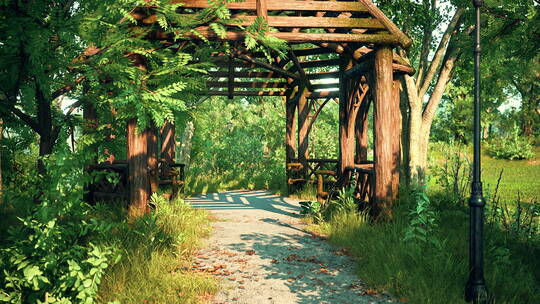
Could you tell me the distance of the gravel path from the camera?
17.2 ft

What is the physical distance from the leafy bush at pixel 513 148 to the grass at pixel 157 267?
27.7 m

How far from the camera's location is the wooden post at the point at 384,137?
8.25 metres

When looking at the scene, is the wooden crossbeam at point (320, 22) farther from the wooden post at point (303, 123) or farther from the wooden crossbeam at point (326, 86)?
the wooden post at point (303, 123)

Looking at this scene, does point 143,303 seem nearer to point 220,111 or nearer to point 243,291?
point 243,291

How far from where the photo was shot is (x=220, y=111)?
26.8m

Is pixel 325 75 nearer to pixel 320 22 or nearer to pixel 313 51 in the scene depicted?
pixel 313 51

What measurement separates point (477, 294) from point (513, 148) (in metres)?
28.2

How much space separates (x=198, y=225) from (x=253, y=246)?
1439 millimetres

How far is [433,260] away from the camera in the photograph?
18.6 feet

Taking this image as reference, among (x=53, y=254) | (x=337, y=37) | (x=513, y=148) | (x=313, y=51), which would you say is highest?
(x=313, y=51)

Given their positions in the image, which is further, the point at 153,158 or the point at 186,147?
the point at 186,147

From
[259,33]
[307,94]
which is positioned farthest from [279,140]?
[259,33]

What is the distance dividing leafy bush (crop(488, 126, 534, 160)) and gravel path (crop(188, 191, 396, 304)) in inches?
976

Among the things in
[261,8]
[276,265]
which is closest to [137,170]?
[276,265]
